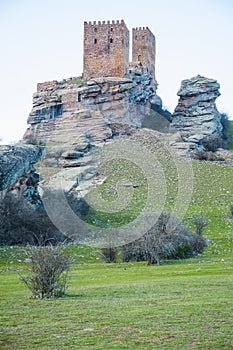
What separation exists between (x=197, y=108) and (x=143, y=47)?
31.3ft

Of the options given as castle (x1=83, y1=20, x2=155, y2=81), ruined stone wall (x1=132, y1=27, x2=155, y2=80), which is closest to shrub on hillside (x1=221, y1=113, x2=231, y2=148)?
ruined stone wall (x1=132, y1=27, x2=155, y2=80)

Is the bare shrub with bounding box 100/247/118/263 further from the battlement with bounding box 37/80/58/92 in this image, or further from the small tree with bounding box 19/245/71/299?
the battlement with bounding box 37/80/58/92

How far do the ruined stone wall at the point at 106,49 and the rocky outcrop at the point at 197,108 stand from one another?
12014 mm

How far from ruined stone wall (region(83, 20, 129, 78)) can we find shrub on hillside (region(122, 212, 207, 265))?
133ft

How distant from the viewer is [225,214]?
43219 mm

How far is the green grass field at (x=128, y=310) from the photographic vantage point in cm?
1000

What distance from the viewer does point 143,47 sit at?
76.2m

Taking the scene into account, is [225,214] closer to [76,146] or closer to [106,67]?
[76,146]

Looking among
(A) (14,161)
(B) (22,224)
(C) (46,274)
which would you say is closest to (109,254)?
(B) (22,224)

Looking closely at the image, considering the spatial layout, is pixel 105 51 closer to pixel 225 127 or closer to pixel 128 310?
pixel 225 127

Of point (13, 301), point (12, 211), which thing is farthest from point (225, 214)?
point (13, 301)

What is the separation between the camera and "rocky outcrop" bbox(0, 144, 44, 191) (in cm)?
3288

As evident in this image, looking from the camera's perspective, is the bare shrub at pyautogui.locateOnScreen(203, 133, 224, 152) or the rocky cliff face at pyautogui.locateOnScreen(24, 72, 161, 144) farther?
the bare shrub at pyautogui.locateOnScreen(203, 133, 224, 152)

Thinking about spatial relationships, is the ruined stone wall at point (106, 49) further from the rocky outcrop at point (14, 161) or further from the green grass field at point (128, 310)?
the green grass field at point (128, 310)
